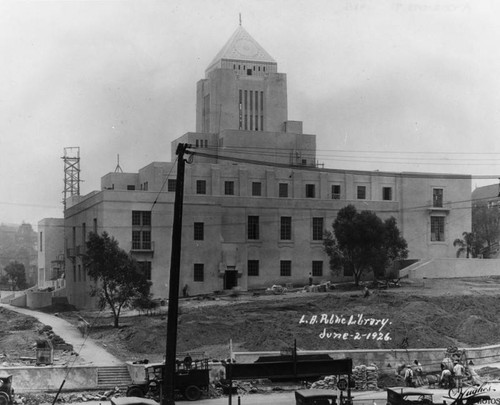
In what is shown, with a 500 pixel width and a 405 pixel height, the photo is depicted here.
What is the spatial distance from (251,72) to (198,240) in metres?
20.7

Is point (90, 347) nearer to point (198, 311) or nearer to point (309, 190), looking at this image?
point (198, 311)

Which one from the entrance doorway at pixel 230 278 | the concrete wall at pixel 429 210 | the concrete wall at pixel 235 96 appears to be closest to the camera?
the entrance doorway at pixel 230 278

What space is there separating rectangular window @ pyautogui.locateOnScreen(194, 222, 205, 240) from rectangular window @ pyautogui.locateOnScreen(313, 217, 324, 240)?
10.3 meters

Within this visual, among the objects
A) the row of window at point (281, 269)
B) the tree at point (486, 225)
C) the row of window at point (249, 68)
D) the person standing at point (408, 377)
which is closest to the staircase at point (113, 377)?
the person standing at point (408, 377)

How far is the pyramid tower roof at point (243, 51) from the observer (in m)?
71.1

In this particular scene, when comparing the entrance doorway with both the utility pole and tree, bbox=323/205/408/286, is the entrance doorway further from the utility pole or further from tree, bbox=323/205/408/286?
the utility pole

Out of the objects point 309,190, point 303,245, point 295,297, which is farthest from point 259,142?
point 295,297

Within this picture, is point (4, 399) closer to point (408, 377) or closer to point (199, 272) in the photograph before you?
point (408, 377)

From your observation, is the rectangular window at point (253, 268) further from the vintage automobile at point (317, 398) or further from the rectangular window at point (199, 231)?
the vintage automobile at point (317, 398)

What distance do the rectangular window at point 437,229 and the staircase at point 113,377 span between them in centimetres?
4152

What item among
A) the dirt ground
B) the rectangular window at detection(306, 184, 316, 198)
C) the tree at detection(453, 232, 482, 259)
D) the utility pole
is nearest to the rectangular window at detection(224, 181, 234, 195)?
the rectangular window at detection(306, 184, 316, 198)

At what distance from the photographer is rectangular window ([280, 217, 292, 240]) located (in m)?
62.8

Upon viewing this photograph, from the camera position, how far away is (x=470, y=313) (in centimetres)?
4934

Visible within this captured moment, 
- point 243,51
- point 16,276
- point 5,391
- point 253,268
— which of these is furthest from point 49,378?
point 16,276
